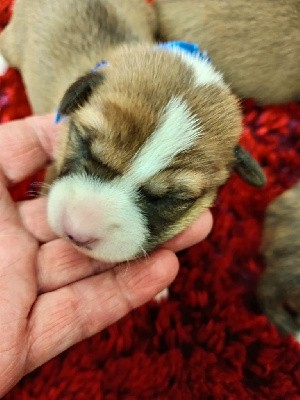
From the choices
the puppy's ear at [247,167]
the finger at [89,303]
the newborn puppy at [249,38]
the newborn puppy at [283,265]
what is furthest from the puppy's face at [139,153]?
the newborn puppy at [249,38]

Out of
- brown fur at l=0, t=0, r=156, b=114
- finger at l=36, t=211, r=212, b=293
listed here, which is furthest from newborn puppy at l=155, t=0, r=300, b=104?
finger at l=36, t=211, r=212, b=293

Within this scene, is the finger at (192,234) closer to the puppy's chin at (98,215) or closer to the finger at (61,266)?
the finger at (61,266)

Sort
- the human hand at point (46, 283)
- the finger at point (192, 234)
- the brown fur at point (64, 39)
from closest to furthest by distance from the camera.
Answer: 1. the human hand at point (46, 283)
2. the finger at point (192, 234)
3. the brown fur at point (64, 39)

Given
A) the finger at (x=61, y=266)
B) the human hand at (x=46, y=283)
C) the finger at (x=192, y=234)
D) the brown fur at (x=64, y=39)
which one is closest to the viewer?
the human hand at (x=46, y=283)

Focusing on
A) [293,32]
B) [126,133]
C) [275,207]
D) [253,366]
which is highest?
[126,133]

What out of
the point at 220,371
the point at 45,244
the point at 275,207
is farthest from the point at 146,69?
the point at 220,371

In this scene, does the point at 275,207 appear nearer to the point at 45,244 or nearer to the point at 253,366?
the point at 253,366
